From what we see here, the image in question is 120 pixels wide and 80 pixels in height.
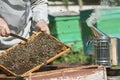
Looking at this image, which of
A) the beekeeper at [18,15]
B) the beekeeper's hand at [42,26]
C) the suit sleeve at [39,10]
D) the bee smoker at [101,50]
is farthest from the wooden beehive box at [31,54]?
the bee smoker at [101,50]

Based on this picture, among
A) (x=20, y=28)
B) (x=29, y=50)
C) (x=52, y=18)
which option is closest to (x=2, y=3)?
(x=20, y=28)

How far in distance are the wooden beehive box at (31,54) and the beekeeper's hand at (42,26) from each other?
4.8 inches

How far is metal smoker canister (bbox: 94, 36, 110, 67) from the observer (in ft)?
10.8

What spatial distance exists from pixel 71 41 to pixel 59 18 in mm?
659

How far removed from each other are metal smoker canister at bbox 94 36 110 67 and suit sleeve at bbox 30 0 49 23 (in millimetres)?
474

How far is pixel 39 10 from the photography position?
3.15m

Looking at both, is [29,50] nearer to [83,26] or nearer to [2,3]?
[2,3]

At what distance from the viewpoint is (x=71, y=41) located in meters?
9.23

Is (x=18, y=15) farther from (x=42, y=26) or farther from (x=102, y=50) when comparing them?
(x=102, y=50)

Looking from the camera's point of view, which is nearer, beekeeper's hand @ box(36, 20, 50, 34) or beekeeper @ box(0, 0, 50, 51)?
beekeeper's hand @ box(36, 20, 50, 34)

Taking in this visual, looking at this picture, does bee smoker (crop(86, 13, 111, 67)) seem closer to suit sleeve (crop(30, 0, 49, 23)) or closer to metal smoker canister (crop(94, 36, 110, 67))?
metal smoker canister (crop(94, 36, 110, 67))

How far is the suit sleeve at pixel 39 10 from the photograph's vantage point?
309 centimetres

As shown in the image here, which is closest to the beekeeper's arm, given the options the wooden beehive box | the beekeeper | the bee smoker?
the beekeeper

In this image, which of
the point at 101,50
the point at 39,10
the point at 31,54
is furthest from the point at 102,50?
the point at 31,54
